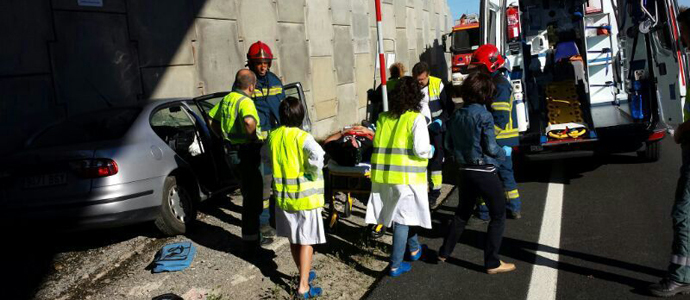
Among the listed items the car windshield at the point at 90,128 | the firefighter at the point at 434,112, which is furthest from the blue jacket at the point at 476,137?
the car windshield at the point at 90,128

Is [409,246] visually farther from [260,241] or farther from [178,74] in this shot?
[178,74]

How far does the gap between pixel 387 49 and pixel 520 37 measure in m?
8.99

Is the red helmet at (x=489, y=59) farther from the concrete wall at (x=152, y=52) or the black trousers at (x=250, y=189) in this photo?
the concrete wall at (x=152, y=52)

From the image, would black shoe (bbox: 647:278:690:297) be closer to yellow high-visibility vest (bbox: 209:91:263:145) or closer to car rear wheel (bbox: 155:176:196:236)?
yellow high-visibility vest (bbox: 209:91:263:145)

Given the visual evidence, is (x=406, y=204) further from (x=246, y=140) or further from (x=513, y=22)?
(x=513, y=22)

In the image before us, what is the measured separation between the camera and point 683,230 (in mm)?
4008

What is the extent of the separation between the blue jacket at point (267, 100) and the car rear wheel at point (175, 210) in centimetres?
108

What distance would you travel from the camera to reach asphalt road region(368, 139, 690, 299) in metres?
4.40

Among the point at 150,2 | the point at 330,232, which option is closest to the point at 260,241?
the point at 330,232

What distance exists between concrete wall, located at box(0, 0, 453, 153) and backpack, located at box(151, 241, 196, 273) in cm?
238

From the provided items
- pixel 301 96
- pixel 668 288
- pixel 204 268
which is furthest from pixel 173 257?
pixel 668 288

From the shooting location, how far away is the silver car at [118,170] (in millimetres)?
5074

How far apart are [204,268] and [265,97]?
5.75 feet

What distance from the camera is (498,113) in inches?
227
